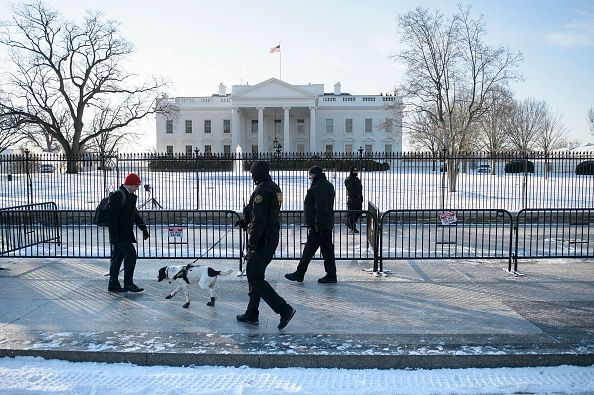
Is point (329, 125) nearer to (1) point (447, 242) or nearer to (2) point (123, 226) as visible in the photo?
(1) point (447, 242)

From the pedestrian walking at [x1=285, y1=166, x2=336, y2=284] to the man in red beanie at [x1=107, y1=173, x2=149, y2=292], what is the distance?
270cm

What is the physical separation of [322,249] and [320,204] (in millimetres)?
782

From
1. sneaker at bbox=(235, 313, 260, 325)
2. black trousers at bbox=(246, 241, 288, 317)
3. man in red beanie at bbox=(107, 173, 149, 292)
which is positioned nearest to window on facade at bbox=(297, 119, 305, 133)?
man in red beanie at bbox=(107, 173, 149, 292)

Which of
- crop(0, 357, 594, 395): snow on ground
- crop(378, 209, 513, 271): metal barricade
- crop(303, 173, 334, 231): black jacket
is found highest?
crop(303, 173, 334, 231): black jacket

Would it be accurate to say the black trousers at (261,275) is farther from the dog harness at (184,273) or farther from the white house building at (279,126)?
the white house building at (279,126)

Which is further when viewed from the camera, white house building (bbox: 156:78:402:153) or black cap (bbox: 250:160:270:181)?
white house building (bbox: 156:78:402:153)

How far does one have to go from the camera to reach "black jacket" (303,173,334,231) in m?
8.70

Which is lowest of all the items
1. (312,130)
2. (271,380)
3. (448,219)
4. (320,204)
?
(271,380)

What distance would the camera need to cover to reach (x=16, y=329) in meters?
6.48

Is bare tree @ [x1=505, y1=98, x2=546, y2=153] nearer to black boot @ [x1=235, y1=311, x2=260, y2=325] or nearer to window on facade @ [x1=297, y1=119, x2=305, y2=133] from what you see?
window on facade @ [x1=297, y1=119, x2=305, y2=133]

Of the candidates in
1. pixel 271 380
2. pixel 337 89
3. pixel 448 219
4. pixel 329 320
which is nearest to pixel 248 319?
pixel 329 320

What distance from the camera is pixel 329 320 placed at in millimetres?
6801

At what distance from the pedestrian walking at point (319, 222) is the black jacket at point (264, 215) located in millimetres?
2355

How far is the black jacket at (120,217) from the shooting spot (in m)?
7.88
